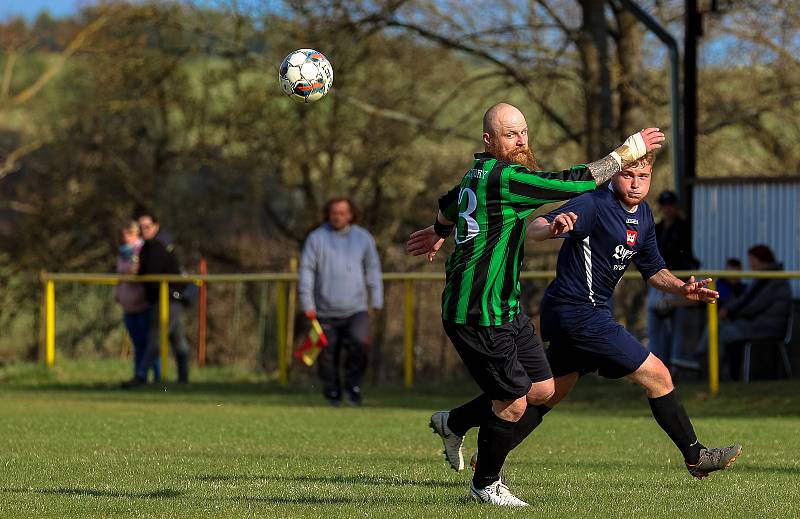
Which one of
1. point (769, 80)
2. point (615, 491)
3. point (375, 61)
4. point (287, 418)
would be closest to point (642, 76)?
point (769, 80)

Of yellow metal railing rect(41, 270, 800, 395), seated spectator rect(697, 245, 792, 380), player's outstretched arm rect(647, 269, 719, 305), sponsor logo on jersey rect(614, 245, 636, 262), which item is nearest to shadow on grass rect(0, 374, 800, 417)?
yellow metal railing rect(41, 270, 800, 395)

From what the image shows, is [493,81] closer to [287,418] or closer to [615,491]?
[287,418]

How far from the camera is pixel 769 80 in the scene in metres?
23.7

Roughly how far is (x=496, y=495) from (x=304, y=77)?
3.00 m

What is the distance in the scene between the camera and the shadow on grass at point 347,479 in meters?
7.78

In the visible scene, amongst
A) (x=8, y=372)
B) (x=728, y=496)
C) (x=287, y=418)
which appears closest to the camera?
(x=728, y=496)

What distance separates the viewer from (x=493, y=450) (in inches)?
273

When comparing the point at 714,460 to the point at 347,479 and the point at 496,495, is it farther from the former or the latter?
the point at 347,479

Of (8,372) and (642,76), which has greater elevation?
(642,76)

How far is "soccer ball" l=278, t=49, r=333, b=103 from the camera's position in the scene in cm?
866

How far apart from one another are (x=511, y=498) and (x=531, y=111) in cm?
1867

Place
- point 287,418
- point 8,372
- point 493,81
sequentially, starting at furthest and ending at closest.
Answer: point 493,81 → point 8,372 → point 287,418

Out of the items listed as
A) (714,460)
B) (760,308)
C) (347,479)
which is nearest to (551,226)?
(714,460)

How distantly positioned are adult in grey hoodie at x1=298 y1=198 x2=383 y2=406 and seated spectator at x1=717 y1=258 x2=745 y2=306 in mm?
4041
